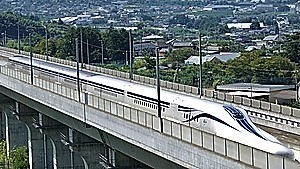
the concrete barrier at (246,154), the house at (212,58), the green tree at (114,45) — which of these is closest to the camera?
the concrete barrier at (246,154)

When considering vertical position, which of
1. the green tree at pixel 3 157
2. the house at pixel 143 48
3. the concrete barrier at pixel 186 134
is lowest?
the green tree at pixel 3 157

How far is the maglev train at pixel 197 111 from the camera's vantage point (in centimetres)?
2260

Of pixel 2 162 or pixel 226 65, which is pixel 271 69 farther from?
pixel 2 162

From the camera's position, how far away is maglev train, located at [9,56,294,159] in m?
22.6

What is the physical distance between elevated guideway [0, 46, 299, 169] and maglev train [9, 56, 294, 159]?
151cm

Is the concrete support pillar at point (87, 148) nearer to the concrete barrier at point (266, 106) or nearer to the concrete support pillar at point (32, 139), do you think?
the concrete barrier at point (266, 106)

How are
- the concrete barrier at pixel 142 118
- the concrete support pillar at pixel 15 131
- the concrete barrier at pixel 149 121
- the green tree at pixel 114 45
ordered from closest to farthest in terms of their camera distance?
the concrete barrier at pixel 149 121 < the concrete barrier at pixel 142 118 < the concrete support pillar at pixel 15 131 < the green tree at pixel 114 45

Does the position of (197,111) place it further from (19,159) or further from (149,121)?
(19,159)

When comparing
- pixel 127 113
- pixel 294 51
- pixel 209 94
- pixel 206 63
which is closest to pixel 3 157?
pixel 209 94

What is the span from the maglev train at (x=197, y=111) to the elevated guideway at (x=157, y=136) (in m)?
1.51

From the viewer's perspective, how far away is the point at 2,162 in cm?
5603

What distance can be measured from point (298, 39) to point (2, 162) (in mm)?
44246

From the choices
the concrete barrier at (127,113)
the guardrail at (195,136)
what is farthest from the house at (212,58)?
the concrete barrier at (127,113)

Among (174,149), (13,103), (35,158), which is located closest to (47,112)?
(35,158)
